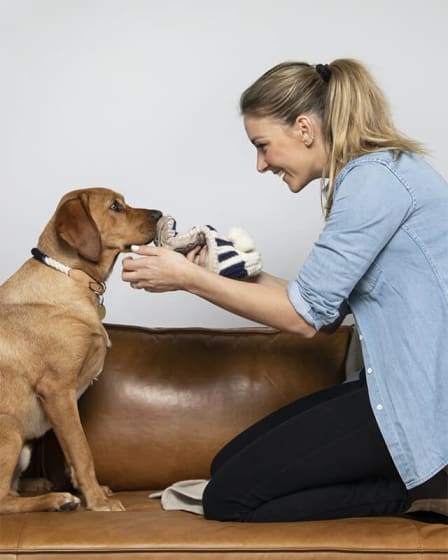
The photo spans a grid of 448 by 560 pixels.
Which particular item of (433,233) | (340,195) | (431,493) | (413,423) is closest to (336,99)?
(340,195)

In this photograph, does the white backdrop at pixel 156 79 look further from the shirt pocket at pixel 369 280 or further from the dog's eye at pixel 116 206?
the shirt pocket at pixel 369 280

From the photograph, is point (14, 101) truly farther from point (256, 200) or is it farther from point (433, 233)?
point (433, 233)

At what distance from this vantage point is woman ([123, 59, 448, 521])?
2.38 m

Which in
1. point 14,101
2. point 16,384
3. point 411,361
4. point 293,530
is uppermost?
point 14,101

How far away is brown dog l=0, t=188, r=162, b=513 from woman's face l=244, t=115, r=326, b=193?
0.67 metres

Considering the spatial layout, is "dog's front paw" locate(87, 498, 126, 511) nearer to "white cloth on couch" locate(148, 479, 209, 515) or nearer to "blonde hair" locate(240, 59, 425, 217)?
"white cloth on couch" locate(148, 479, 209, 515)

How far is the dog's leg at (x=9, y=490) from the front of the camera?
8.80ft

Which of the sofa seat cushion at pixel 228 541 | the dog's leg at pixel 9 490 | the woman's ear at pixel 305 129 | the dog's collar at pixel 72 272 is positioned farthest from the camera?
the dog's collar at pixel 72 272

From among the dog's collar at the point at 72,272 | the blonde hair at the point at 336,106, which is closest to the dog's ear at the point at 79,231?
the dog's collar at the point at 72,272

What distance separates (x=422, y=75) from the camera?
13.4 ft

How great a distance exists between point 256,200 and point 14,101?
1.23 m

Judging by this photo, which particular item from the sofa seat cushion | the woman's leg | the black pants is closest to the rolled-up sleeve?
the black pants

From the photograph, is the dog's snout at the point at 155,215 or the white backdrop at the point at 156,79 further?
the white backdrop at the point at 156,79

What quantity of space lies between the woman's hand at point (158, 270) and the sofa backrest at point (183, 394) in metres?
0.75
